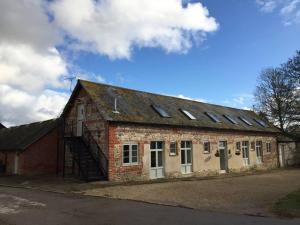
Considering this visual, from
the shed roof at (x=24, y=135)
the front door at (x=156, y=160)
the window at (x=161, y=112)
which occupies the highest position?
the window at (x=161, y=112)

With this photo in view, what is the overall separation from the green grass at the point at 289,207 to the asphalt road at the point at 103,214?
0.82 meters

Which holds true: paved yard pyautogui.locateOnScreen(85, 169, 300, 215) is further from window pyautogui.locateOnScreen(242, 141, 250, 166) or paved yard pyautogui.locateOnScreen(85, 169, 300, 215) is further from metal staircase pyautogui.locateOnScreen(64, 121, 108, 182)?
window pyautogui.locateOnScreen(242, 141, 250, 166)

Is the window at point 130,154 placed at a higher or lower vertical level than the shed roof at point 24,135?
lower

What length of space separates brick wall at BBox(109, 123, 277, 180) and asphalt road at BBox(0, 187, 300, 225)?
6.84m

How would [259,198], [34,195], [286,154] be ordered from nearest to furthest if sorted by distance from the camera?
[259,198] < [34,195] < [286,154]

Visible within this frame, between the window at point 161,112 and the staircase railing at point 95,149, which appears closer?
the staircase railing at point 95,149

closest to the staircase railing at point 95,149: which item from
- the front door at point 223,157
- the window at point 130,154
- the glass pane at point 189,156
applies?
the window at point 130,154

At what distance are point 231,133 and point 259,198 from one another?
51.9ft

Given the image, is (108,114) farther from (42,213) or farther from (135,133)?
(42,213)

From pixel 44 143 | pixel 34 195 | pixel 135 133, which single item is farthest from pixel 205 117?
pixel 34 195

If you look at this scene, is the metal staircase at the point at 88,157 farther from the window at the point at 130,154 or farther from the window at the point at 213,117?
the window at the point at 213,117

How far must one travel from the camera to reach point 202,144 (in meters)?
25.6

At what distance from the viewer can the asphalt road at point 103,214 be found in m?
8.95

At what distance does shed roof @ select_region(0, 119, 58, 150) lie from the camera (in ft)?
80.9
